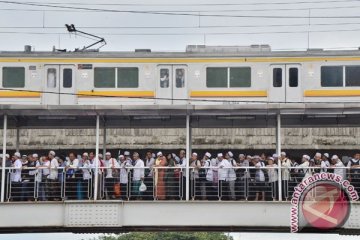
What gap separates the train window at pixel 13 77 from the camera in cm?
3158

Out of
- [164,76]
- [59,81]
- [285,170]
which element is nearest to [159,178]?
[285,170]

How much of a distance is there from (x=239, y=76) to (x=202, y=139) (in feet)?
40.8

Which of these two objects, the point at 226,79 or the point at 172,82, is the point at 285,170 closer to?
the point at 226,79

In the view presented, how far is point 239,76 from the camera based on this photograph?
31125mm

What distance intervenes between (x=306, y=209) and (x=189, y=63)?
1049 centimetres

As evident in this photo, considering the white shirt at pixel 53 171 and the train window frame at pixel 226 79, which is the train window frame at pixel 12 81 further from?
the white shirt at pixel 53 171

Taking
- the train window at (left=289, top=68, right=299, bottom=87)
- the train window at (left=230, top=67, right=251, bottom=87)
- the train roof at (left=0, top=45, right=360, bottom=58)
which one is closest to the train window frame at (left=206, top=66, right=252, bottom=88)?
the train window at (left=230, top=67, right=251, bottom=87)

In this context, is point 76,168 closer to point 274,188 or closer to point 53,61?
point 274,188

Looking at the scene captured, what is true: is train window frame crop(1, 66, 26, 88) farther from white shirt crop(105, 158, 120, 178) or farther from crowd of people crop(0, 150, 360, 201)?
white shirt crop(105, 158, 120, 178)

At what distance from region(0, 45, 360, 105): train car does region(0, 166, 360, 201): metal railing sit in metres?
7.96

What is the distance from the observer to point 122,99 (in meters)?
→ 31.1

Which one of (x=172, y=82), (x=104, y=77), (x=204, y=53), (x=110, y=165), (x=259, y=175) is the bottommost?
(x=259, y=175)

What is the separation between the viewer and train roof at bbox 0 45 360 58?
3100 cm

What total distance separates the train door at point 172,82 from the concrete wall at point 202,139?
991cm
